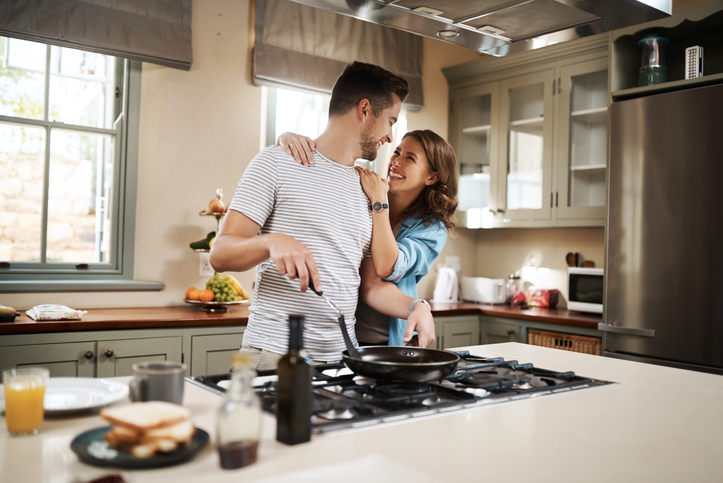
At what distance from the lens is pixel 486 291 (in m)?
4.05

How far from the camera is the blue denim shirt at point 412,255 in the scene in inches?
73.5

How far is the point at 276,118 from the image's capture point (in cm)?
372

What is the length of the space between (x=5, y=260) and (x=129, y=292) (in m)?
0.59

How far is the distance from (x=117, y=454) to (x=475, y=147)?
378 centimetres

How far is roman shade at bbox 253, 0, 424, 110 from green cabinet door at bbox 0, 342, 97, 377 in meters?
1.77

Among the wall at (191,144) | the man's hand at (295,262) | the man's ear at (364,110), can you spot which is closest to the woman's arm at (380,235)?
the man's ear at (364,110)

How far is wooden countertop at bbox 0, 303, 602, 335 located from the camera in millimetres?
2395

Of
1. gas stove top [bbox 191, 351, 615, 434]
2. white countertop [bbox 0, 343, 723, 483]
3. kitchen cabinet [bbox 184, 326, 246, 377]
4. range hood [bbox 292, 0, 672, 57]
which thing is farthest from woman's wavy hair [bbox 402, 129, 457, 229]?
kitchen cabinet [bbox 184, 326, 246, 377]

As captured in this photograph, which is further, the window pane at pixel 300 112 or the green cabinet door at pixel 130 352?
the window pane at pixel 300 112

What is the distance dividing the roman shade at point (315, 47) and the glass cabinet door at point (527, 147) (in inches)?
25.7

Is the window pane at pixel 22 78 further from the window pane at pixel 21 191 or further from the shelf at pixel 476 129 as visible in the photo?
the shelf at pixel 476 129

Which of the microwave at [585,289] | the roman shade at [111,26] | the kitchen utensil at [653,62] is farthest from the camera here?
the microwave at [585,289]

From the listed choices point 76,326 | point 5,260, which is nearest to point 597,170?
point 76,326

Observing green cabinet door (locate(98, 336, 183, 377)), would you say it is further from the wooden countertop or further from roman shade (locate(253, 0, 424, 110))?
roman shade (locate(253, 0, 424, 110))
